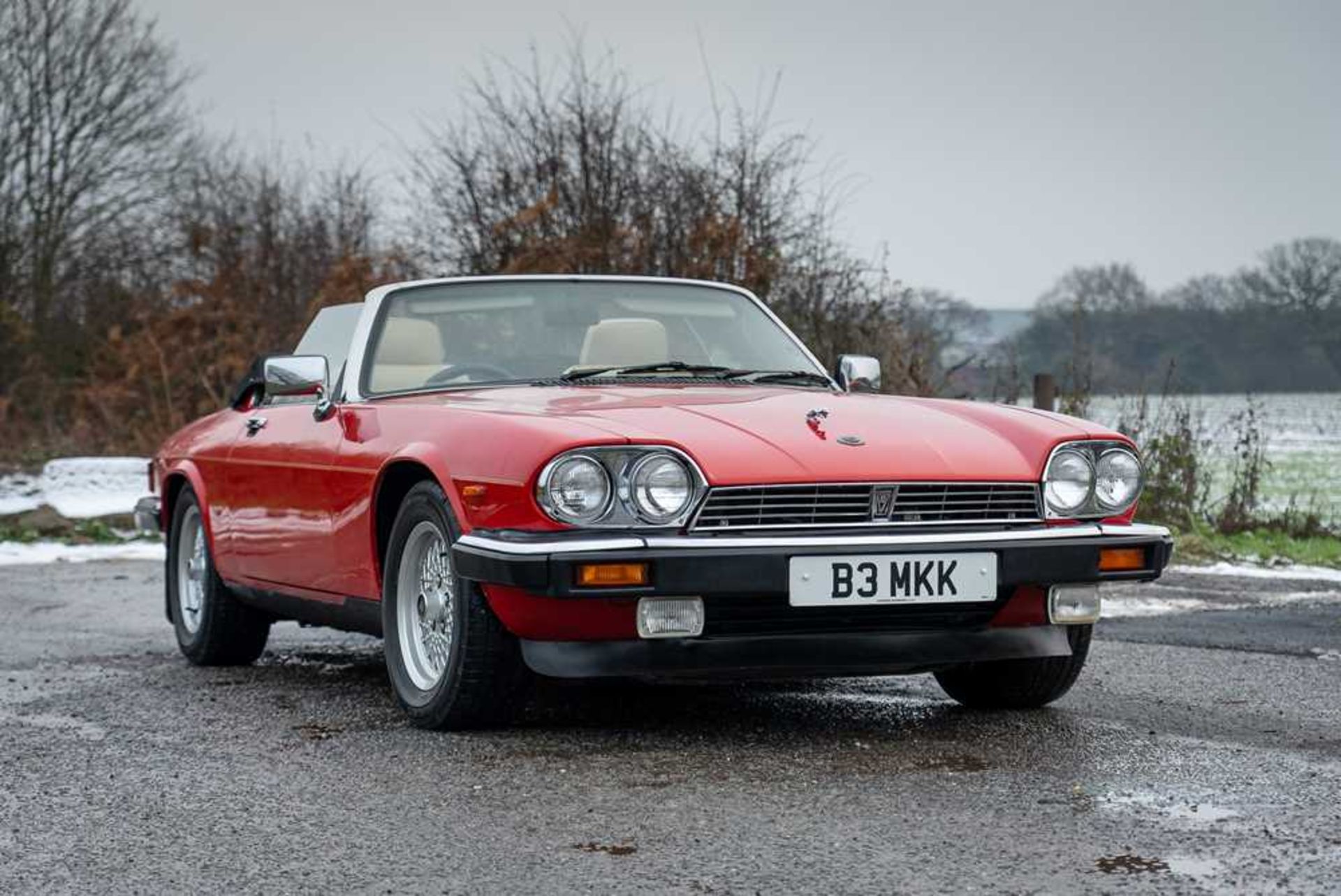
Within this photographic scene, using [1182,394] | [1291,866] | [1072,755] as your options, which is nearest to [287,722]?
[1072,755]

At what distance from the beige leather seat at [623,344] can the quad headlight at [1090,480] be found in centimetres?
151

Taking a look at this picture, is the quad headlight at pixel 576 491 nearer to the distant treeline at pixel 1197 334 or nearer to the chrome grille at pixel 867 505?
the chrome grille at pixel 867 505

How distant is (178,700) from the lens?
6.07 metres

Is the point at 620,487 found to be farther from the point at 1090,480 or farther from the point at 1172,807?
the point at 1172,807

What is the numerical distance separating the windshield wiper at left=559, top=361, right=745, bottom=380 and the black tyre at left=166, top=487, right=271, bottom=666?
1935mm

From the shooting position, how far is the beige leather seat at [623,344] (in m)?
6.05

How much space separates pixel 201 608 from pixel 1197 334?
584 inches

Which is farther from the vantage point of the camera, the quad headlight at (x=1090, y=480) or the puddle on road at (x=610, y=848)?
the quad headlight at (x=1090, y=480)

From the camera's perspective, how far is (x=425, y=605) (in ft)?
17.6

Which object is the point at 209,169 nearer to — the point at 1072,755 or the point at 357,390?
the point at 357,390

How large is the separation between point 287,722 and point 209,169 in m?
22.8

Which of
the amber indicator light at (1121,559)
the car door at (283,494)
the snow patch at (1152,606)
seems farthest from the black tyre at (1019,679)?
the snow patch at (1152,606)

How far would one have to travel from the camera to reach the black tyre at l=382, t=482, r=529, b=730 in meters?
4.93

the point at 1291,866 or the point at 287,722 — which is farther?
the point at 287,722
